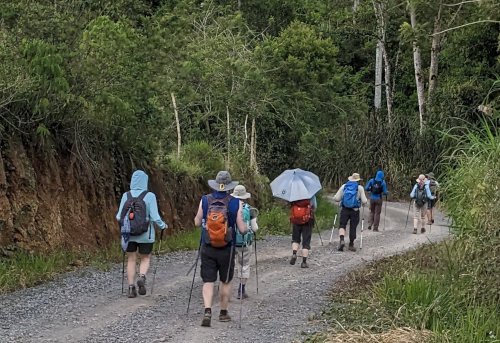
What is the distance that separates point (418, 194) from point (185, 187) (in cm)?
614

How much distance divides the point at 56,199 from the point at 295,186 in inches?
174

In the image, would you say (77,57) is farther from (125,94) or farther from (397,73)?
(397,73)

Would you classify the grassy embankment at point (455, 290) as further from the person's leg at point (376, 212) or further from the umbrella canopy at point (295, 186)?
the person's leg at point (376, 212)

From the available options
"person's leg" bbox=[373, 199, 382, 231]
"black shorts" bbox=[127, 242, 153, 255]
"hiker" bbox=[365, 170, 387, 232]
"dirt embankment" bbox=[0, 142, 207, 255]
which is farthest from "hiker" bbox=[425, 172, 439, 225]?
"black shorts" bbox=[127, 242, 153, 255]

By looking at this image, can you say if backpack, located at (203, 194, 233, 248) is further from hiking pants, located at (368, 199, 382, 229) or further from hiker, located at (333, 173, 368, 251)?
hiking pants, located at (368, 199, 382, 229)

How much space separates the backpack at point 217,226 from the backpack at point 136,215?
5.11 feet

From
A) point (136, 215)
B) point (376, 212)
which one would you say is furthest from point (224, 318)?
point (376, 212)

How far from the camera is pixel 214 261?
337 inches

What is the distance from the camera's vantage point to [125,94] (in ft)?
48.3

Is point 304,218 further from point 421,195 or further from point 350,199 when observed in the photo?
point 421,195

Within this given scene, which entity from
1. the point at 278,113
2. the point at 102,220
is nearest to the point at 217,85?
the point at 278,113

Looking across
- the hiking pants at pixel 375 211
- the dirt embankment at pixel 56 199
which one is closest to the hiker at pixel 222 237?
the dirt embankment at pixel 56 199

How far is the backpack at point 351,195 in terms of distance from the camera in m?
15.1

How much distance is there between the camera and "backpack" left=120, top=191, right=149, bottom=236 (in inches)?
381
